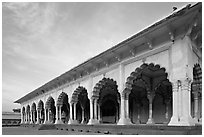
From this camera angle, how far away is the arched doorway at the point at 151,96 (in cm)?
1509

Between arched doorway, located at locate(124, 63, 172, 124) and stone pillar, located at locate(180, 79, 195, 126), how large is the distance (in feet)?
11.1

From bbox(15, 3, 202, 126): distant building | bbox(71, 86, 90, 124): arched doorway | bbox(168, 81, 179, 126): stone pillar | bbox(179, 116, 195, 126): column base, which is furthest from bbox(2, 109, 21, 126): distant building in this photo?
bbox(179, 116, 195, 126): column base

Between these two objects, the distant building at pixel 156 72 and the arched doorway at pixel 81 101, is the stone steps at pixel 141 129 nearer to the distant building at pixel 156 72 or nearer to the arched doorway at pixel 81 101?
the distant building at pixel 156 72

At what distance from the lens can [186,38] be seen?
893 cm

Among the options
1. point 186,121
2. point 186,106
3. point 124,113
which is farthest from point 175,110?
point 124,113

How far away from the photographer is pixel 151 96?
15.8 m

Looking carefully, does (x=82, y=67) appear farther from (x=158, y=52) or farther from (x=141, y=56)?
(x=158, y=52)

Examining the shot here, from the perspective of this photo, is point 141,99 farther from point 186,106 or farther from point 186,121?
point 186,121

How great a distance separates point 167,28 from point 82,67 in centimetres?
735

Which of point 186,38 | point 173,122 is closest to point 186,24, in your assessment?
point 186,38

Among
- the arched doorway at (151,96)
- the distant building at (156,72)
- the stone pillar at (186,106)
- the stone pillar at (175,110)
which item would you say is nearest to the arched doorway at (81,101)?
the distant building at (156,72)

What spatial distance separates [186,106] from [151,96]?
7.24 m

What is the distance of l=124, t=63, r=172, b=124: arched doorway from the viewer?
15086 mm

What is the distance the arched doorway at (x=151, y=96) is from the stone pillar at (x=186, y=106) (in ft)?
11.1
